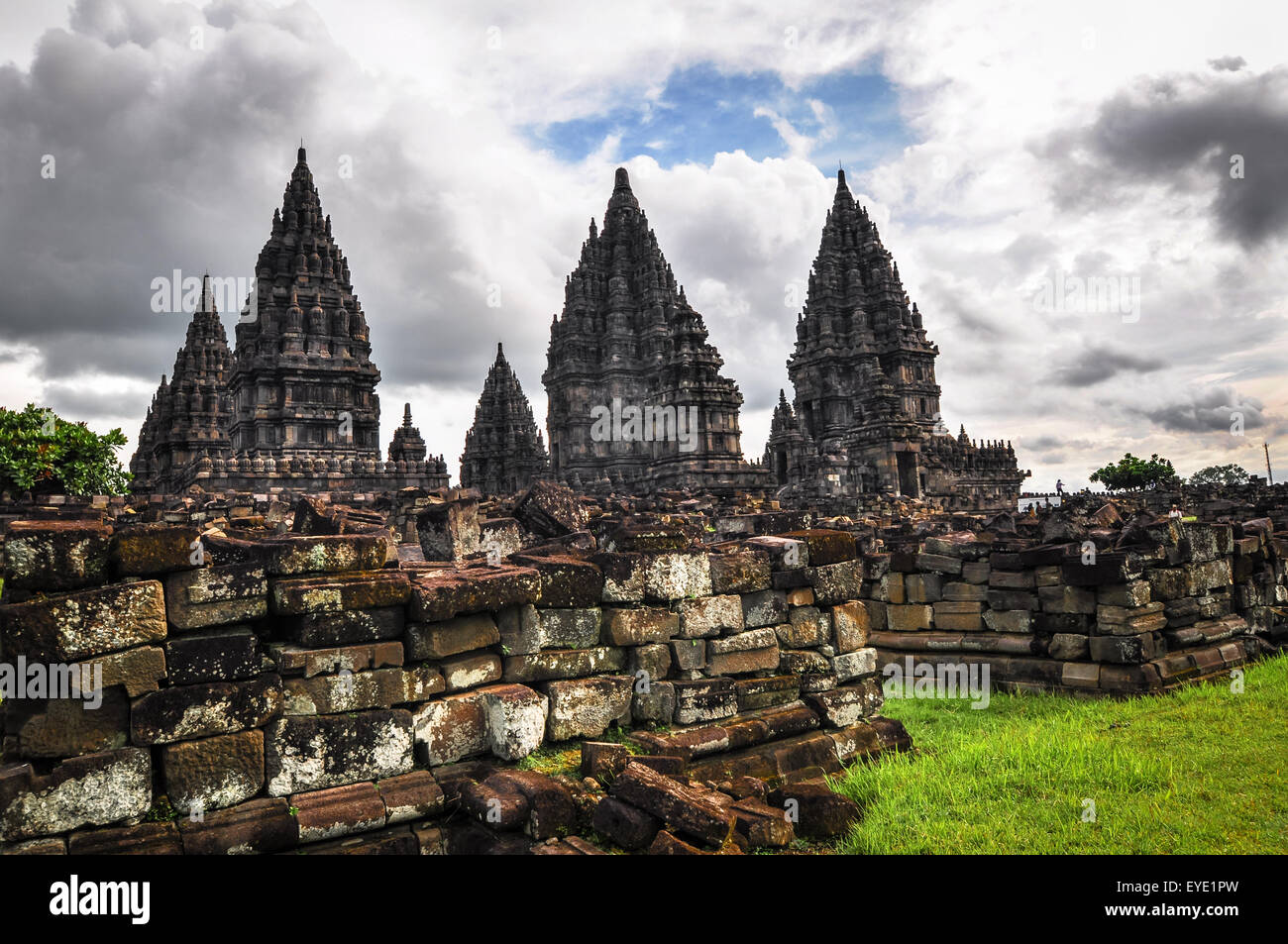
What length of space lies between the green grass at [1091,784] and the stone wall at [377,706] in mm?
481

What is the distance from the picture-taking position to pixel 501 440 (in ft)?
163

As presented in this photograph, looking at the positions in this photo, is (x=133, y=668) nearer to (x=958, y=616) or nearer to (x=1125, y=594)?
(x=958, y=616)

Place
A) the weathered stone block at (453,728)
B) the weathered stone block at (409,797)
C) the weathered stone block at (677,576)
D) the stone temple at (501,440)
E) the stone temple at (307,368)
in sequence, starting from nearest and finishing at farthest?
the weathered stone block at (409,797), the weathered stone block at (453,728), the weathered stone block at (677,576), the stone temple at (307,368), the stone temple at (501,440)

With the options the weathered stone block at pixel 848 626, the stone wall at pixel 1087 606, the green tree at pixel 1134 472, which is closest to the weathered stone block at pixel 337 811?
the weathered stone block at pixel 848 626

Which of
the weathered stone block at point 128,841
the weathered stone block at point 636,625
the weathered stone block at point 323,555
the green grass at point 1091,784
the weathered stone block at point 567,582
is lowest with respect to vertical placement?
the green grass at point 1091,784

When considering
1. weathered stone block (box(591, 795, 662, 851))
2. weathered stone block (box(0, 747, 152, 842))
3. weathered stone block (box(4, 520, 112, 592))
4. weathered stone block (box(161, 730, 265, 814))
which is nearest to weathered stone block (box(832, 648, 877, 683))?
weathered stone block (box(591, 795, 662, 851))

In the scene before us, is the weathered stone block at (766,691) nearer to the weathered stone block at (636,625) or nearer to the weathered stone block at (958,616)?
the weathered stone block at (636,625)

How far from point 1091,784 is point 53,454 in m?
31.4

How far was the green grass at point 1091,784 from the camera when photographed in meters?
4.16

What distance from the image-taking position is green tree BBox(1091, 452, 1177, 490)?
234 feet

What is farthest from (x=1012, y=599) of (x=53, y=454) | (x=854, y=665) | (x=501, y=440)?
(x=501, y=440)
